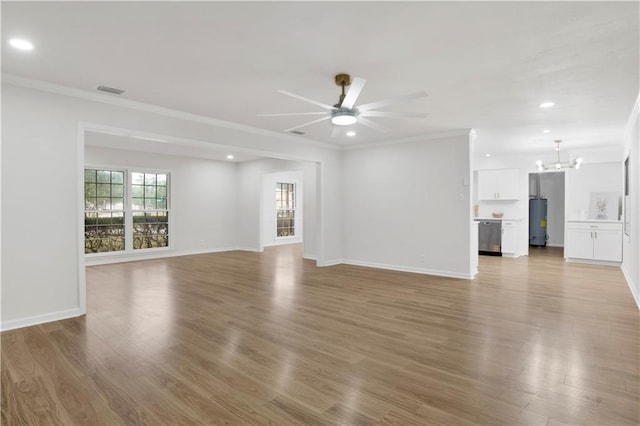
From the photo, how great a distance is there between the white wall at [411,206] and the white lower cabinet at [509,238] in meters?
3.32

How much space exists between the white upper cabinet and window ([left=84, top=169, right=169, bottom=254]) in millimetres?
8417

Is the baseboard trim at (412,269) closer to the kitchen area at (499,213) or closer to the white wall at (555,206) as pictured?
the kitchen area at (499,213)

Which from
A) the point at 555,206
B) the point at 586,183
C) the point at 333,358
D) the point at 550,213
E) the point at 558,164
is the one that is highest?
the point at 558,164

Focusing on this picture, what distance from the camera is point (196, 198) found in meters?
9.75

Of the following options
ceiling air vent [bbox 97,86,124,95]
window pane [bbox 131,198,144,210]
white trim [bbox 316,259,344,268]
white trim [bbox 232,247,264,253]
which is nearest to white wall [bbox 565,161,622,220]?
white trim [bbox 316,259,344,268]

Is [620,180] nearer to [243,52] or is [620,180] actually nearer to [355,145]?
[355,145]

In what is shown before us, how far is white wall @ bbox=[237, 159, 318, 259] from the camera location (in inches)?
350

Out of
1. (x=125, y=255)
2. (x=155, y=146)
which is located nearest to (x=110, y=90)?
(x=155, y=146)

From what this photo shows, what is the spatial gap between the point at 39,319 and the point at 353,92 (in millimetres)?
4077

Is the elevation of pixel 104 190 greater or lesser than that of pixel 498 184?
lesser

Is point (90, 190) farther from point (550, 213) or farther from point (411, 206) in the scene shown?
point (550, 213)

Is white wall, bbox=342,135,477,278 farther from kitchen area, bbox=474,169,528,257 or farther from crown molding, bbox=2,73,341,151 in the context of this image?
kitchen area, bbox=474,169,528,257

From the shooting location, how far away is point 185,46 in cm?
299

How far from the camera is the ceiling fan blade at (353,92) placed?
2.82 metres
